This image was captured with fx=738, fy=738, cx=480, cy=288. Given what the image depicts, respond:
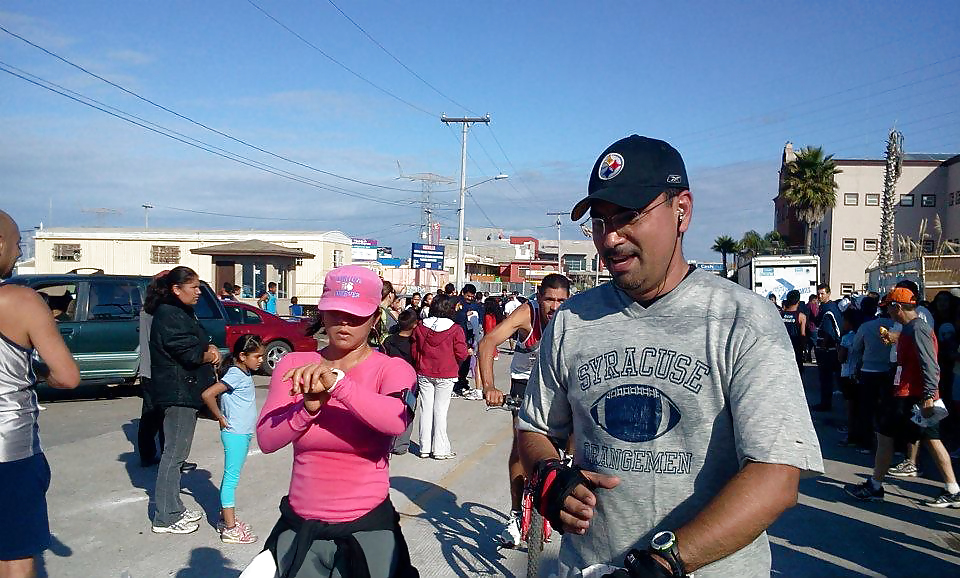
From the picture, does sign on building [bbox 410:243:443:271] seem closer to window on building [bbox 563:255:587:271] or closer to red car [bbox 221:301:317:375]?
red car [bbox 221:301:317:375]

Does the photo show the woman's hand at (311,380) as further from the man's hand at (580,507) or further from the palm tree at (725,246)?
the palm tree at (725,246)

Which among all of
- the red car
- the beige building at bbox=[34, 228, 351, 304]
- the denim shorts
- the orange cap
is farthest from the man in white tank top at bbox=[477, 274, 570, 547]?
the beige building at bbox=[34, 228, 351, 304]

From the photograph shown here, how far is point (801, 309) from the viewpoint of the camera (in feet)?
52.6

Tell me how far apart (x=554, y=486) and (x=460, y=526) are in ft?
15.4

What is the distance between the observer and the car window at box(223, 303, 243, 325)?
631 inches

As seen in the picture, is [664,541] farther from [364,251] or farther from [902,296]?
[364,251]

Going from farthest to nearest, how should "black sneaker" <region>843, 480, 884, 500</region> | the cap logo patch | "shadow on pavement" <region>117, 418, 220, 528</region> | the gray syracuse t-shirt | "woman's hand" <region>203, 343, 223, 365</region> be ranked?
1. "black sneaker" <region>843, 480, 884, 500</region>
2. "shadow on pavement" <region>117, 418, 220, 528</region>
3. "woman's hand" <region>203, 343, 223, 365</region>
4. the cap logo patch
5. the gray syracuse t-shirt

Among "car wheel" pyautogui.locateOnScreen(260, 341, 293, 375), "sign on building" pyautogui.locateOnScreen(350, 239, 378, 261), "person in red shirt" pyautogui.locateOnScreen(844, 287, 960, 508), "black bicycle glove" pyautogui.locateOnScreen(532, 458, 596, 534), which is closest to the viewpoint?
"black bicycle glove" pyautogui.locateOnScreen(532, 458, 596, 534)

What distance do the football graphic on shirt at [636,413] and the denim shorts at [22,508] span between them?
2.91 metres

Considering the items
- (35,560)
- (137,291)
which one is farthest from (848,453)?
(137,291)

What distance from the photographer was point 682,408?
187 centimetres

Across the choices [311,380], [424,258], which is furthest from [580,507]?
[424,258]

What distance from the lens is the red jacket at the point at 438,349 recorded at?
363 inches

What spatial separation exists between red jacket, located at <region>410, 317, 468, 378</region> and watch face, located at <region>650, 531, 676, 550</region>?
7450mm
